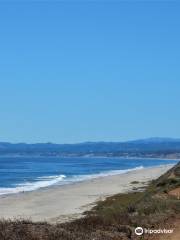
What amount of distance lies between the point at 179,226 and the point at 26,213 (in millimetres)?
19310

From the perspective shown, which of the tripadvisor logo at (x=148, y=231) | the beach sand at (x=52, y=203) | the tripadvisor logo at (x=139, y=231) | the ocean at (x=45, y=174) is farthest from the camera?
the ocean at (x=45, y=174)

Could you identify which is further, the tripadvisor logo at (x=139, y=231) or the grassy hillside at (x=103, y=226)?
the tripadvisor logo at (x=139, y=231)

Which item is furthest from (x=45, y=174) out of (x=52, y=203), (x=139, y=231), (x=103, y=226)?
(x=139, y=231)

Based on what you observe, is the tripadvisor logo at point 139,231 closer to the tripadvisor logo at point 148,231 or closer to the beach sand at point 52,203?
the tripadvisor logo at point 148,231

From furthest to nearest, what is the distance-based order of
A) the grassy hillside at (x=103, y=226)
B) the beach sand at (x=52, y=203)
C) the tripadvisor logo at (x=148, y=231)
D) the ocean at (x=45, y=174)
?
the ocean at (x=45, y=174)
the beach sand at (x=52, y=203)
the tripadvisor logo at (x=148, y=231)
the grassy hillside at (x=103, y=226)

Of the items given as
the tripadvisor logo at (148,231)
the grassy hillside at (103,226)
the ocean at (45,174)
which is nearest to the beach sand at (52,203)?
the ocean at (45,174)

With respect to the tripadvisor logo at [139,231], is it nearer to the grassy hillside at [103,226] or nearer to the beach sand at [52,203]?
the grassy hillside at [103,226]

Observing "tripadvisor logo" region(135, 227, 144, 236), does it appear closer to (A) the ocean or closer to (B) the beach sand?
(B) the beach sand

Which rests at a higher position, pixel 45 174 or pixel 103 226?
pixel 45 174

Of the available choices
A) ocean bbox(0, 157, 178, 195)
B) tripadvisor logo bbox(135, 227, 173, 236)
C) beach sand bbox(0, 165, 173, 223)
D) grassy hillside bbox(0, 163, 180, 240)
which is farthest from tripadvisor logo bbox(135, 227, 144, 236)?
ocean bbox(0, 157, 178, 195)

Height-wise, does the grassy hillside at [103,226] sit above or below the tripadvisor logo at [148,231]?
above

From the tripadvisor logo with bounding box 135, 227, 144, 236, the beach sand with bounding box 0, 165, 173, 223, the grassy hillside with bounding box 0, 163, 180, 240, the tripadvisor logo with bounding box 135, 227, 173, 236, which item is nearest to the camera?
the grassy hillside with bounding box 0, 163, 180, 240

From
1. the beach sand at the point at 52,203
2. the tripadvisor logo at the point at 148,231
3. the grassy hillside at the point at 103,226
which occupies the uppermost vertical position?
the grassy hillside at the point at 103,226

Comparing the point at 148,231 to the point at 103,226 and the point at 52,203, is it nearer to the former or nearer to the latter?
the point at 103,226
